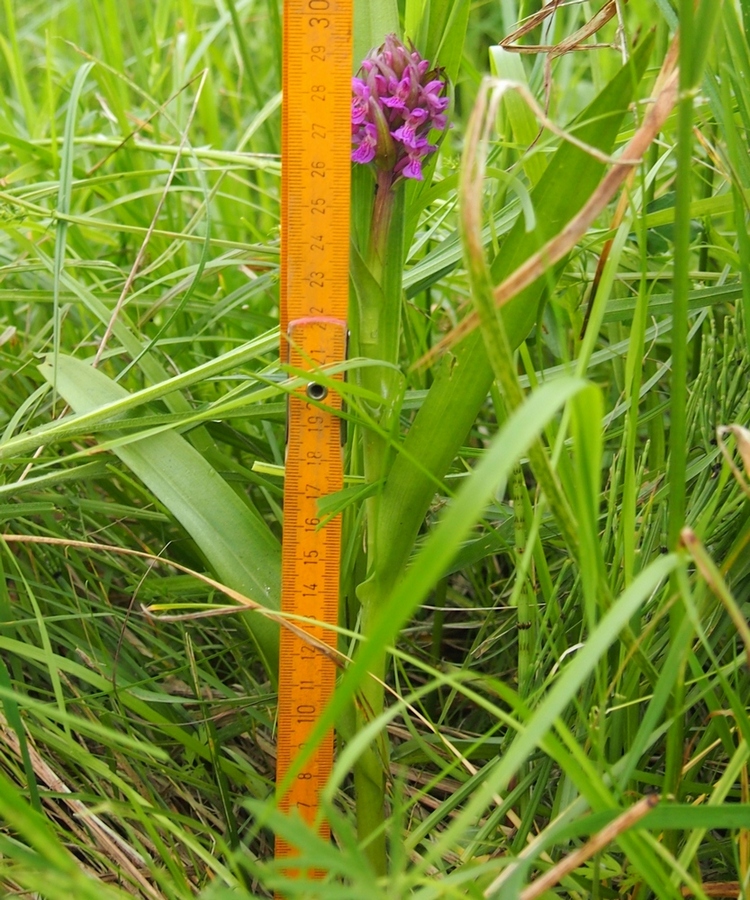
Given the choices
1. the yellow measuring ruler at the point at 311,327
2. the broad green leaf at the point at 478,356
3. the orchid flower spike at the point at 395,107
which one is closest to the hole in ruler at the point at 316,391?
the yellow measuring ruler at the point at 311,327

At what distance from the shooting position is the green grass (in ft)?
1.82

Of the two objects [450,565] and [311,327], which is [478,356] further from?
[450,565]

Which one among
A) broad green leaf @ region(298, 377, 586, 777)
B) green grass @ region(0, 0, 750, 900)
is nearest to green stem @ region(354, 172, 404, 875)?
green grass @ region(0, 0, 750, 900)

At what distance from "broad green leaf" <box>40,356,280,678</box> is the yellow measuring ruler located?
0.04 m

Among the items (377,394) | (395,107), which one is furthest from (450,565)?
(395,107)

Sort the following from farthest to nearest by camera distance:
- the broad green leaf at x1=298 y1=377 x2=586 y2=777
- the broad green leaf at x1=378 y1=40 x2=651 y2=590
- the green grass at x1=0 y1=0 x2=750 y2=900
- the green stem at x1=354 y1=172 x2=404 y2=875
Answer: the green stem at x1=354 y1=172 x2=404 y2=875 → the broad green leaf at x1=378 y1=40 x2=651 y2=590 → the green grass at x1=0 y1=0 x2=750 y2=900 → the broad green leaf at x1=298 y1=377 x2=586 y2=777

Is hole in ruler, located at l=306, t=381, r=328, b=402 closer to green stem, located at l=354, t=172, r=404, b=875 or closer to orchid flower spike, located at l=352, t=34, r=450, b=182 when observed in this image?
green stem, located at l=354, t=172, r=404, b=875

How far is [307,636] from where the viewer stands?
0.71 metres

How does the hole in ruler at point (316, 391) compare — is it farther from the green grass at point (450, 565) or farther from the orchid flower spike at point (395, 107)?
the orchid flower spike at point (395, 107)

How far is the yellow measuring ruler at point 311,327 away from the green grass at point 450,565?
38 millimetres

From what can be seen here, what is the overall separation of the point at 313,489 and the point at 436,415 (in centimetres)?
15

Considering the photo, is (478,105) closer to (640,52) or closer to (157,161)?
(640,52)

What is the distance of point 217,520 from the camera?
842mm

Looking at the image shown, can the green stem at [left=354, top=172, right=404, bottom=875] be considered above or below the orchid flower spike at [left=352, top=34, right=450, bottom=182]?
below
